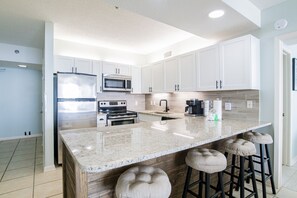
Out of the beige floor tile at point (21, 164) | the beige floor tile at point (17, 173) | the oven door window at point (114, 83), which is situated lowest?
the beige floor tile at point (17, 173)

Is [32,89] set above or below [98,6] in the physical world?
below

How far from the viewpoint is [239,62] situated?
245 centimetres

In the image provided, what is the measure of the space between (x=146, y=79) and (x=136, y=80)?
1.00 ft

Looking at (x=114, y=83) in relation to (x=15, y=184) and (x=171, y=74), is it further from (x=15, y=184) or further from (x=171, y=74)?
(x=15, y=184)

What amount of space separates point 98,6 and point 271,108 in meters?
2.95

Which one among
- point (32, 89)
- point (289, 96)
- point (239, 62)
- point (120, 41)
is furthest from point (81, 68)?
point (289, 96)

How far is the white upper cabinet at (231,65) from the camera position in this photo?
92.8 inches

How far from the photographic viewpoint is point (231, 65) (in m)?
2.55

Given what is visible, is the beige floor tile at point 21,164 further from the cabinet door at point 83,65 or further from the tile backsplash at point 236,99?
the tile backsplash at point 236,99

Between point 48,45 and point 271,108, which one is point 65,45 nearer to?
point 48,45

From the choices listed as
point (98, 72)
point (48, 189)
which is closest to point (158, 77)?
point (98, 72)

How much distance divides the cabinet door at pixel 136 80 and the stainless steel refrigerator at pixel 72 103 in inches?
52.8

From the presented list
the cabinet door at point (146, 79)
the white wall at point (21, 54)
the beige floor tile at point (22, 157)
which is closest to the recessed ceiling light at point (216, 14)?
the cabinet door at point (146, 79)

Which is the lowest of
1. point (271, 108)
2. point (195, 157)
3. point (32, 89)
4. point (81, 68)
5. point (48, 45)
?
point (195, 157)
